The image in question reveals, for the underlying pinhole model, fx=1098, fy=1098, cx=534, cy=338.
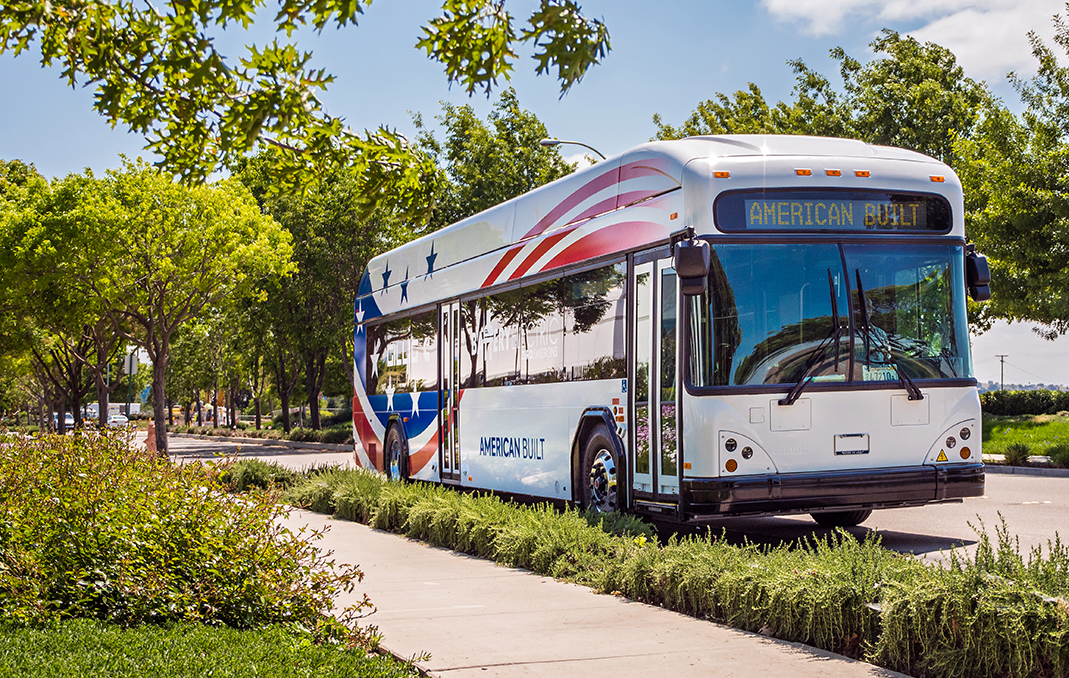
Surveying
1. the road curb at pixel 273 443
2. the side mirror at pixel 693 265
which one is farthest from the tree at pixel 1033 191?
the road curb at pixel 273 443

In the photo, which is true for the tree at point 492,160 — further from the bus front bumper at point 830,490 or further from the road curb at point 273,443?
the bus front bumper at point 830,490

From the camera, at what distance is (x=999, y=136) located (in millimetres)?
25125

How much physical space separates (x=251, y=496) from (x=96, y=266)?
82.6 ft

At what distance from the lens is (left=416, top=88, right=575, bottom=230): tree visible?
35406 mm

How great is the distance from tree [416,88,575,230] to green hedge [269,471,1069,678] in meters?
25.5

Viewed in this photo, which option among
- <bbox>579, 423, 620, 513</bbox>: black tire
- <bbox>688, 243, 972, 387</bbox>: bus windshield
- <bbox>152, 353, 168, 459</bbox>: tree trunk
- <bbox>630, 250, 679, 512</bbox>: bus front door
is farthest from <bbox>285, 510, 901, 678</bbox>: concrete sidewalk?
<bbox>152, 353, 168, 459</bbox>: tree trunk

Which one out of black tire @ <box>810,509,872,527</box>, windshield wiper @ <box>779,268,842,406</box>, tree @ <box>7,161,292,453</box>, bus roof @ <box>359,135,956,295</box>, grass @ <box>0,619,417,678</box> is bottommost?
black tire @ <box>810,509,872,527</box>

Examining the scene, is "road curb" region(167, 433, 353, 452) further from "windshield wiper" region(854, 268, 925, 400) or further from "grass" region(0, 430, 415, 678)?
"grass" region(0, 430, 415, 678)

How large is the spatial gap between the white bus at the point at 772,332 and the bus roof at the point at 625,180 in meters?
0.03

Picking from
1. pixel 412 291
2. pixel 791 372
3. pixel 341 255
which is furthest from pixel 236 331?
pixel 791 372

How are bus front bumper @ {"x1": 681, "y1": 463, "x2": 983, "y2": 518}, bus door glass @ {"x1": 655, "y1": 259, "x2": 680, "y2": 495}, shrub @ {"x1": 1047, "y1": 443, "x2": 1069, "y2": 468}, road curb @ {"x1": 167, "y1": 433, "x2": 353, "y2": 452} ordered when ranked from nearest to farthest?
bus front bumper @ {"x1": 681, "y1": 463, "x2": 983, "y2": 518}, bus door glass @ {"x1": 655, "y1": 259, "x2": 680, "y2": 495}, shrub @ {"x1": 1047, "y1": 443, "x2": 1069, "y2": 468}, road curb @ {"x1": 167, "y1": 433, "x2": 353, "y2": 452}

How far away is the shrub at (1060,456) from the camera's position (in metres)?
20.8

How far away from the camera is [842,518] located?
12820 mm

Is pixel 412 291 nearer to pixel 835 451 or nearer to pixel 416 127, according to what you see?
pixel 835 451
